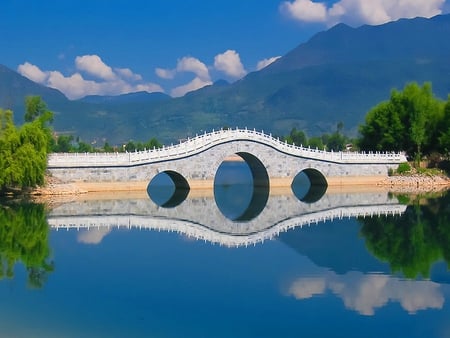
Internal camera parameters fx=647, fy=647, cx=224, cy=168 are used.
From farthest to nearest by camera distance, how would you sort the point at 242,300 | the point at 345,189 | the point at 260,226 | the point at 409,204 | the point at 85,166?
1. the point at 345,189
2. the point at 85,166
3. the point at 409,204
4. the point at 260,226
5. the point at 242,300

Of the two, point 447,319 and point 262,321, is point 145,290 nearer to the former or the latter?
point 262,321

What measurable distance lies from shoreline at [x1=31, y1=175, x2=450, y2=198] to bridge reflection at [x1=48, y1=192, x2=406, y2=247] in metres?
2.48

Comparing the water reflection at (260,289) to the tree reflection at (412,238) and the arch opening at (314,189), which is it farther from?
the arch opening at (314,189)

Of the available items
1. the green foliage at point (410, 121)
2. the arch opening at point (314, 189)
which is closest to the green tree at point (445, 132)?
the green foliage at point (410, 121)

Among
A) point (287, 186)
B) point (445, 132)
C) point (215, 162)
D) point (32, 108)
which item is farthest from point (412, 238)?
point (32, 108)

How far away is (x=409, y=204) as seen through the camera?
32.3 meters

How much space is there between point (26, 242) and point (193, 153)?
1870cm

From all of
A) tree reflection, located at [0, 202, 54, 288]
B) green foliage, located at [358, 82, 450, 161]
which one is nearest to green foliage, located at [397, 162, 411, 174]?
green foliage, located at [358, 82, 450, 161]

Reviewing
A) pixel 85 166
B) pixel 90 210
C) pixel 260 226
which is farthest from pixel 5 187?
pixel 260 226

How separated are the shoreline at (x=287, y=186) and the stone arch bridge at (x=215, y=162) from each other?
21 cm

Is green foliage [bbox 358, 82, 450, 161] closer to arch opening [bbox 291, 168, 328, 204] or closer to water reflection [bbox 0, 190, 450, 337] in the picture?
arch opening [bbox 291, 168, 328, 204]

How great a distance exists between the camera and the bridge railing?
35.0 m

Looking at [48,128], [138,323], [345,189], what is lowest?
[138,323]

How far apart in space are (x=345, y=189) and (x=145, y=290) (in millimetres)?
29373
